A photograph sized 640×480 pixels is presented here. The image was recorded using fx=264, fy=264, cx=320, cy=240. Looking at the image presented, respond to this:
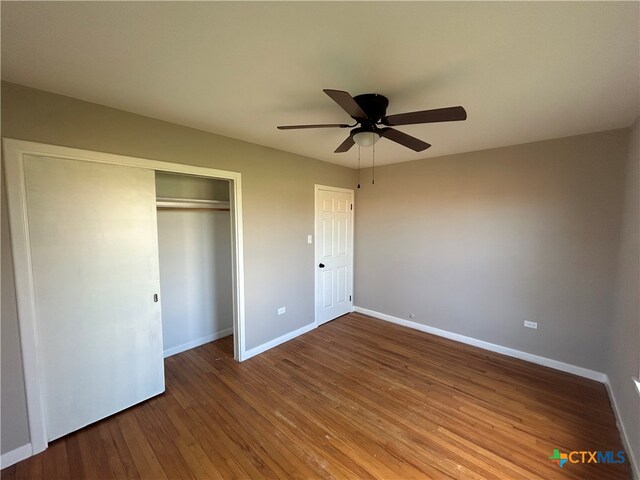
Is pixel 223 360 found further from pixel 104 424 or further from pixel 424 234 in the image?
pixel 424 234

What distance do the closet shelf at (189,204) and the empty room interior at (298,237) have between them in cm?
2

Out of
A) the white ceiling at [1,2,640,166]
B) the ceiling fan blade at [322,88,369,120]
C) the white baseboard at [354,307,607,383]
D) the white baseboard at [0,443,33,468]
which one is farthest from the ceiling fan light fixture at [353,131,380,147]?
the white baseboard at [0,443,33,468]

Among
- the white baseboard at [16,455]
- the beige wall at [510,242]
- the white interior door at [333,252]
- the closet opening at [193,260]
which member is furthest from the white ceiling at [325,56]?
the white baseboard at [16,455]

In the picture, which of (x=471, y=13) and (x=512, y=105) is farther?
(x=512, y=105)

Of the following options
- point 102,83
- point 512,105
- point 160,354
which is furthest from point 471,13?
point 160,354

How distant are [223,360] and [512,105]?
12.0 feet

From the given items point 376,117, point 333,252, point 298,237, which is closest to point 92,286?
point 298,237

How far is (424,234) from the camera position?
3.77m

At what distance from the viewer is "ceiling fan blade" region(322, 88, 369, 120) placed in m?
1.29

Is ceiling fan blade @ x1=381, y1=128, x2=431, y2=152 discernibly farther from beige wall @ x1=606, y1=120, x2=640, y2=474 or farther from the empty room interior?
beige wall @ x1=606, y1=120, x2=640, y2=474

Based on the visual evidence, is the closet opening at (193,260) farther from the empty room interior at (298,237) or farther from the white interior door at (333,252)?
the white interior door at (333,252)

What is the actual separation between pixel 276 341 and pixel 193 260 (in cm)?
148

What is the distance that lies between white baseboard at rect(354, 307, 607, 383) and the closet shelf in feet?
9.60

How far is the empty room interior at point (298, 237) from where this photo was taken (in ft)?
4.28
